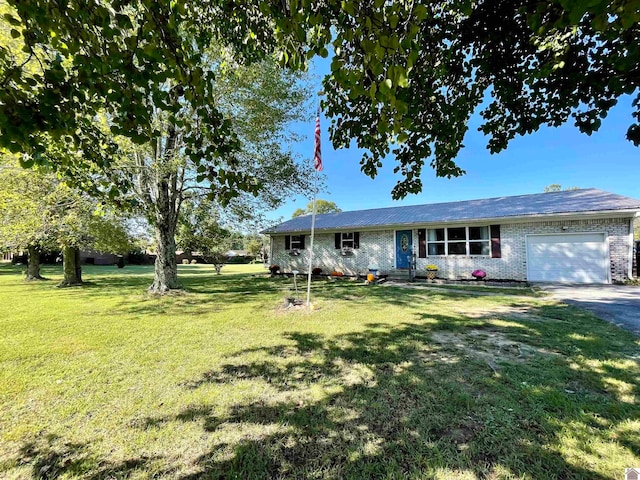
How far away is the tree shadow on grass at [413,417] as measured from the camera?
2146mm

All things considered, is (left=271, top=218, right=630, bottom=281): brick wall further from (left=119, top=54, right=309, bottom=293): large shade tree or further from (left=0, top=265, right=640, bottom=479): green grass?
(left=0, top=265, right=640, bottom=479): green grass

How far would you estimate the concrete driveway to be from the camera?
5984mm

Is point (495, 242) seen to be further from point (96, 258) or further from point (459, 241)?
point (96, 258)

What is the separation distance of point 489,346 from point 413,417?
259 cm

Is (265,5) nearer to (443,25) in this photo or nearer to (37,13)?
(37,13)

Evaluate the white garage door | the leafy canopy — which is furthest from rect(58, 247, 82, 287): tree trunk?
the white garage door

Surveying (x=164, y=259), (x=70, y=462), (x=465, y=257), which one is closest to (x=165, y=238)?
(x=164, y=259)

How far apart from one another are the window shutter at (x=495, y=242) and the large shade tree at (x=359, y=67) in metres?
9.42

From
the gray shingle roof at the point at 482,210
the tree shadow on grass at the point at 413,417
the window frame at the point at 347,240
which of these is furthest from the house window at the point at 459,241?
the tree shadow on grass at the point at 413,417

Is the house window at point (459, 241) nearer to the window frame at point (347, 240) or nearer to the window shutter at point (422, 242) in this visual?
the window shutter at point (422, 242)

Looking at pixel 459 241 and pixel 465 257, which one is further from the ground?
pixel 459 241

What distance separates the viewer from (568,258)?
11.9m

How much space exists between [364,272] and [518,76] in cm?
1278

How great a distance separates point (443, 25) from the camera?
13.4ft
